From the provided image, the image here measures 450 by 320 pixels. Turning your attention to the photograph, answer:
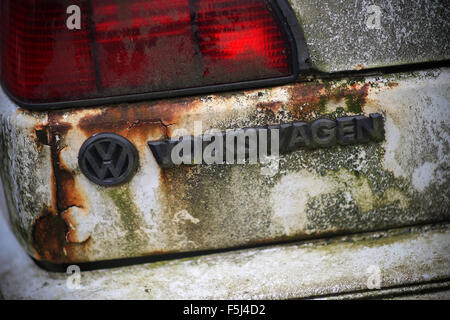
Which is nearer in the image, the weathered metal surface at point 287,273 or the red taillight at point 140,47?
the red taillight at point 140,47

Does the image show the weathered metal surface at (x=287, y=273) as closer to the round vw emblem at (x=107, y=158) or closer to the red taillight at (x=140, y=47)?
the round vw emblem at (x=107, y=158)

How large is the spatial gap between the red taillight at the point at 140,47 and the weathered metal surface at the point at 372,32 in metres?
0.08

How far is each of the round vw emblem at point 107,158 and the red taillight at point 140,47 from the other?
11 cm

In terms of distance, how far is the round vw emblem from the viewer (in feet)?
3.16

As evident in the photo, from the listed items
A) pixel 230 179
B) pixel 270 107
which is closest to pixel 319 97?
pixel 270 107

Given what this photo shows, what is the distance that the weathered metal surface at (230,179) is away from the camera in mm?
979

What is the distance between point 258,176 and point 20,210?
608mm

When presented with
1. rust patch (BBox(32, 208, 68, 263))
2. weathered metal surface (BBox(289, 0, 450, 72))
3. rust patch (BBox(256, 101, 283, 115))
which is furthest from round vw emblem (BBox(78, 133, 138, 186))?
weathered metal surface (BBox(289, 0, 450, 72))

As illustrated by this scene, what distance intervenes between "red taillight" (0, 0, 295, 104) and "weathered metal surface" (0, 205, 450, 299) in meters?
0.44

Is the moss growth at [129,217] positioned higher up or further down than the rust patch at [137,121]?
further down

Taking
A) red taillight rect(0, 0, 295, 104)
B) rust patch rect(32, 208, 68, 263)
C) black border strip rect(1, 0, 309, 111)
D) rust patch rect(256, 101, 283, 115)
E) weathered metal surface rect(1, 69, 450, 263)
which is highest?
red taillight rect(0, 0, 295, 104)

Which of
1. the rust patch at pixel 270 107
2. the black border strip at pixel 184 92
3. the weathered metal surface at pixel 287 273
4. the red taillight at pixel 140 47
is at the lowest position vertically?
the weathered metal surface at pixel 287 273

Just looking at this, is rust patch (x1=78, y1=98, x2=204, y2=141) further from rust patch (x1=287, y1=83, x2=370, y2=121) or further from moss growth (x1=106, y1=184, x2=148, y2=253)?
rust patch (x1=287, y1=83, x2=370, y2=121)

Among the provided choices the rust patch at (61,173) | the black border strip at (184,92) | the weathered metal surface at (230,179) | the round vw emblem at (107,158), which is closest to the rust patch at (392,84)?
the weathered metal surface at (230,179)
